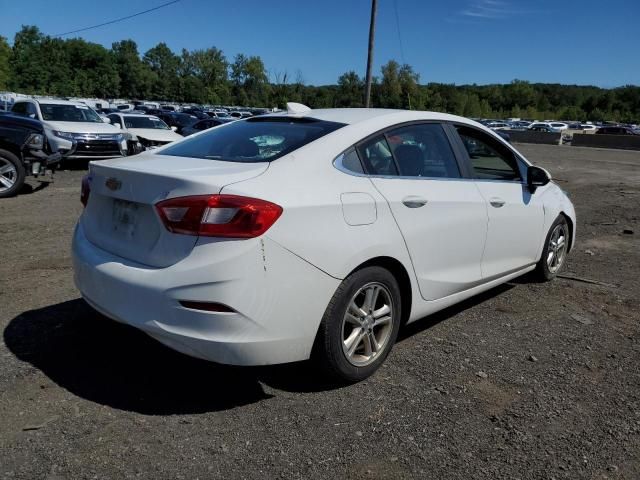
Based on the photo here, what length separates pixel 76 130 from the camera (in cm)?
1380

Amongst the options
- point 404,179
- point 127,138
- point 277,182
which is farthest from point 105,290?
point 127,138

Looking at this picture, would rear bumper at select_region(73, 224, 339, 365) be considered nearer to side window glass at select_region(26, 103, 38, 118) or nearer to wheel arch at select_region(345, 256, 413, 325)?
wheel arch at select_region(345, 256, 413, 325)

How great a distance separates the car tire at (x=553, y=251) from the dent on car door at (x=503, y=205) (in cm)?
29

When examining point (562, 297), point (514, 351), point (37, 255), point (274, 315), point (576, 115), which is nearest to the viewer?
point (274, 315)

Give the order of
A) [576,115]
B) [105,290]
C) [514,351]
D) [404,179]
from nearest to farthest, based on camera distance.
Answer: [105,290] < [404,179] < [514,351] < [576,115]

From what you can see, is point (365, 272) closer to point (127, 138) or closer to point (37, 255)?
point (37, 255)

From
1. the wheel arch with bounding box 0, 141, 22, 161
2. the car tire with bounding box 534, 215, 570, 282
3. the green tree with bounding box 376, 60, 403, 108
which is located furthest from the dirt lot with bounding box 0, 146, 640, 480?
the green tree with bounding box 376, 60, 403, 108

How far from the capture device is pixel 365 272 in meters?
3.13

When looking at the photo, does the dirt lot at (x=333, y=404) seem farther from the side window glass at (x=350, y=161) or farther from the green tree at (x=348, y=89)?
the green tree at (x=348, y=89)

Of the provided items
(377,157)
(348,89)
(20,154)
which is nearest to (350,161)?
(377,157)

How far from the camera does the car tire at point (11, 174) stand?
30.6 feet

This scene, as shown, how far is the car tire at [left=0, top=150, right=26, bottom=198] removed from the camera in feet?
30.6

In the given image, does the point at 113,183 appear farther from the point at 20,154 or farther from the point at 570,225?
the point at 20,154

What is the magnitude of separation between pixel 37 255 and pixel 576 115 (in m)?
122
